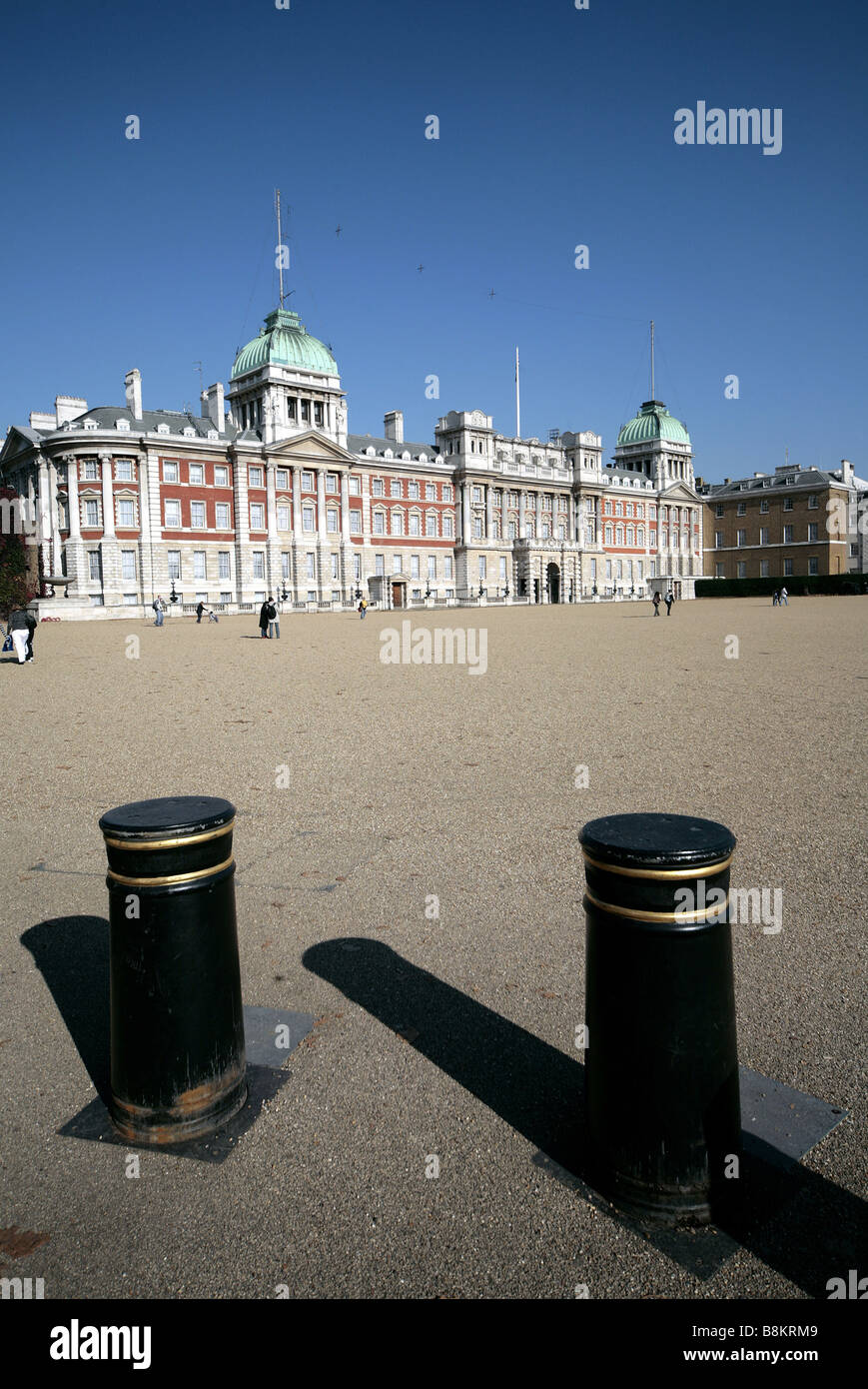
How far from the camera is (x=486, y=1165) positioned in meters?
3.16

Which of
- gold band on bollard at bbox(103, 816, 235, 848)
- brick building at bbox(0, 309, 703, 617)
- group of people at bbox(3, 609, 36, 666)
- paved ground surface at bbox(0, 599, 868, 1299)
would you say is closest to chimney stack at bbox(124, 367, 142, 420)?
brick building at bbox(0, 309, 703, 617)

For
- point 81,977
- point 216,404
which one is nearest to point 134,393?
point 216,404

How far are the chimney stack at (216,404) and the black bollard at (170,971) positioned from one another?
69972mm

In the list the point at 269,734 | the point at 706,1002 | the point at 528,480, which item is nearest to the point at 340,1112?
the point at 706,1002

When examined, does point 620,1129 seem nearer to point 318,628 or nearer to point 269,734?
point 269,734

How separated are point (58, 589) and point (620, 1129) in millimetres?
52626

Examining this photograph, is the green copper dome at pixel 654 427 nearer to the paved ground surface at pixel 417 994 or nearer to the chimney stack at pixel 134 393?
the chimney stack at pixel 134 393

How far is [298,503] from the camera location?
6825cm

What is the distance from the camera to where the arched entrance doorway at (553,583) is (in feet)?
285

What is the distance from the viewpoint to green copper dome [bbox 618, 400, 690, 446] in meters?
103

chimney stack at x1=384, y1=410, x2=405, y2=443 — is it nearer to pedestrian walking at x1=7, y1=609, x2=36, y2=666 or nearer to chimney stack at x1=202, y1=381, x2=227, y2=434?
chimney stack at x1=202, y1=381, x2=227, y2=434

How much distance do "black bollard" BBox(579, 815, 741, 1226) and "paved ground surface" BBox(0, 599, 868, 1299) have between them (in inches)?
7.2

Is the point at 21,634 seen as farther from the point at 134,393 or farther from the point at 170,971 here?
the point at 134,393
